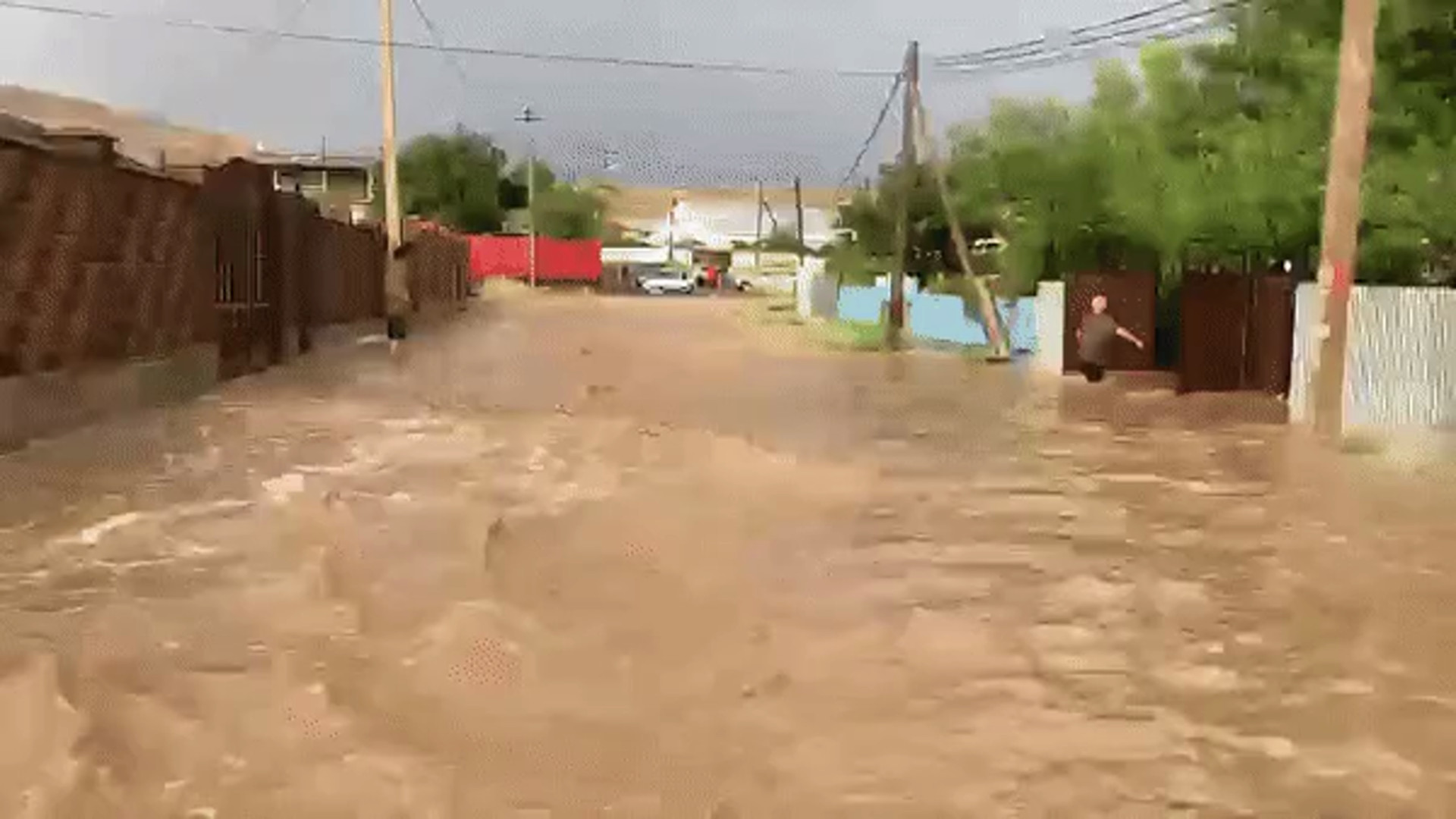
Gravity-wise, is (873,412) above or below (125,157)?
below

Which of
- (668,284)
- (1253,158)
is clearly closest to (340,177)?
(668,284)

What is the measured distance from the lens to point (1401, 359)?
1698 cm

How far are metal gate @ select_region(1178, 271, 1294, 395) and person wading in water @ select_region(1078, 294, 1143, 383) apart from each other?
1633 millimetres

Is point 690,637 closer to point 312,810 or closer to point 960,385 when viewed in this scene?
point 312,810

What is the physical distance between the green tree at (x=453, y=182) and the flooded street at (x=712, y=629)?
74485mm

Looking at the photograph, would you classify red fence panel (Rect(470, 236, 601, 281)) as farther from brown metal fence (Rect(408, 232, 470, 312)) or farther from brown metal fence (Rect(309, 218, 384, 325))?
brown metal fence (Rect(309, 218, 384, 325))

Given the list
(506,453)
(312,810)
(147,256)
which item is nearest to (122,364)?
(147,256)

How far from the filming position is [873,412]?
62.2 ft

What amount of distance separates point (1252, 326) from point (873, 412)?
21.5 feet

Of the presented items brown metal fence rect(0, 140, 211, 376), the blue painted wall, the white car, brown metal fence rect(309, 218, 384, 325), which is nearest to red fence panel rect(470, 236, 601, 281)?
the white car

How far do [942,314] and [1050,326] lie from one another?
34.5ft

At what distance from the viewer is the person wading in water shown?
2450 centimetres

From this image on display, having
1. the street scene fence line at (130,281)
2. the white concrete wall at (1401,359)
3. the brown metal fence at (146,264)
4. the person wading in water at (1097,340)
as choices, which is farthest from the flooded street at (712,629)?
the person wading in water at (1097,340)

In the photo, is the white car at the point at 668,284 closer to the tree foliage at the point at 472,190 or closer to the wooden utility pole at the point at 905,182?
the tree foliage at the point at 472,190
